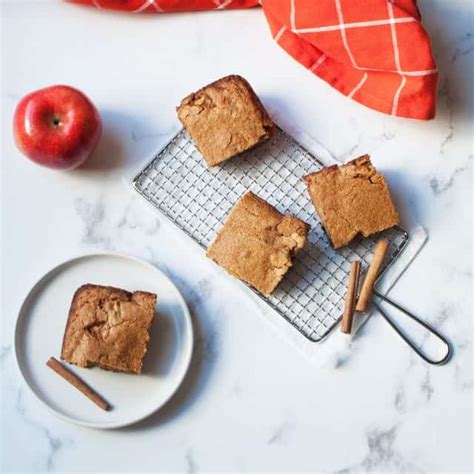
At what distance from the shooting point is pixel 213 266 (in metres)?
2.22

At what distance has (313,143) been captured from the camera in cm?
227

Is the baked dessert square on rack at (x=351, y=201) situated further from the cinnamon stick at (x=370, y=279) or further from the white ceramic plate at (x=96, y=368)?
the white ceramic plate at (x=96, y=368)

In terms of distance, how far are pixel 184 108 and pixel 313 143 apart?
0.37 m

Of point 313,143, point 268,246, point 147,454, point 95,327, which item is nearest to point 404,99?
point 313,143

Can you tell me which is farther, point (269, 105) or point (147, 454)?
point (269, 105)

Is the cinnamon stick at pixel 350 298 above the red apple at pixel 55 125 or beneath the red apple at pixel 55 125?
beneath

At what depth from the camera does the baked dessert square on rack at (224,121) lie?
2172 millimetres

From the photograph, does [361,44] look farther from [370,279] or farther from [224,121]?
[370,279]

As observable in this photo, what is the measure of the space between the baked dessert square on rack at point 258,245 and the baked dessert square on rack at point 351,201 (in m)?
0.08

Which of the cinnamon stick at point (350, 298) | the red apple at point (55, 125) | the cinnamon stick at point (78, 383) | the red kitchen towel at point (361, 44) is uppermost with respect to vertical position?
the red kitchen towel at point (361, 44)

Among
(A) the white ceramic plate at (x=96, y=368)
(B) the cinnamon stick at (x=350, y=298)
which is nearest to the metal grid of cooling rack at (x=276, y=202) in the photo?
(B) the cinnamon stick at (x=350, y=298)

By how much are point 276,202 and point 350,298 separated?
34 centimetres

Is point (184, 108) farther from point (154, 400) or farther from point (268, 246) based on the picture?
point (154, 400)

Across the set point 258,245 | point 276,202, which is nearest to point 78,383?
point 258,245
